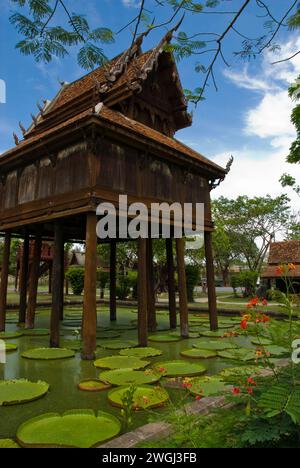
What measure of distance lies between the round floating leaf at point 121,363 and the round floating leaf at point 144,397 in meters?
1.60

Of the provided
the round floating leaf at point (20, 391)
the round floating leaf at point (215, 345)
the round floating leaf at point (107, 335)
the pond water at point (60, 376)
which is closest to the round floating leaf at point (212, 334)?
the pond water at point (60, 376)

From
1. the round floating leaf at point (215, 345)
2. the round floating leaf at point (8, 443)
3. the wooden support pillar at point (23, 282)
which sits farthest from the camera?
the wooden support pillar at point (23, 282)

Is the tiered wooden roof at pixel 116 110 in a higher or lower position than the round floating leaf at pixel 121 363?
higher

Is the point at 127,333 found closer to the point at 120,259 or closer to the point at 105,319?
the point at 105,319

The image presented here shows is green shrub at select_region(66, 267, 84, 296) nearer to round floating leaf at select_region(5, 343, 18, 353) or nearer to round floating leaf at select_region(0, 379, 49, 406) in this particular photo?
round floating leaf at select_region(5, 343, 18, 353)

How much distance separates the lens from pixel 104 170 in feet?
29.0

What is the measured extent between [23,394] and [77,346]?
4180mm

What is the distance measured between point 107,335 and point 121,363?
4.06m

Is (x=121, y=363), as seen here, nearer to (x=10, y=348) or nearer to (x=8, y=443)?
(x=10, y=348)

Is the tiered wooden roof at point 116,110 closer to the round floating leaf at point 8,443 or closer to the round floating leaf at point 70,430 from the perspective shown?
the round floating leaf at point 70,430

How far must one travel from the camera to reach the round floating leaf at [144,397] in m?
4.60

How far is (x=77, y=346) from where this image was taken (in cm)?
950

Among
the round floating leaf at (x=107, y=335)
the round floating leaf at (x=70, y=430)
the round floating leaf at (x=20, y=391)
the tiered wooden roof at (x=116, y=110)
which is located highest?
the tiered wooden roof at (x=116, y=110)

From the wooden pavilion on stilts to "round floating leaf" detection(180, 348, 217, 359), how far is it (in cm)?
133
